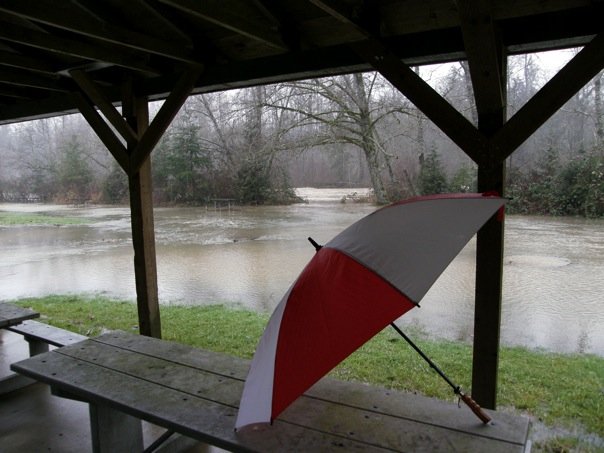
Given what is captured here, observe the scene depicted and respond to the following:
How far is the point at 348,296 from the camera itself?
1169 millimetres

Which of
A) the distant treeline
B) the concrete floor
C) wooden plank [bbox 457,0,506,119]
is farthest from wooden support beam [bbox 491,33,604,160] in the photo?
the distant treeline

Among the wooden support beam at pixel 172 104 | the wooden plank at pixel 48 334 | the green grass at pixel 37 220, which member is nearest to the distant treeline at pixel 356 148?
the green grass at pixel 37 220

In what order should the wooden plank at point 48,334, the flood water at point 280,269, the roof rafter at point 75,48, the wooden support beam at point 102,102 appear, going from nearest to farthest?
1. the roof rafter at point 75,48
2. the wooden plank at point 48,334
3. the wooden support beam at point 102,102
4. the flood water at point 280,269

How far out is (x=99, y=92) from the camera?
353cm

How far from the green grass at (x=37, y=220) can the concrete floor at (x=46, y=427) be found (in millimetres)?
16557

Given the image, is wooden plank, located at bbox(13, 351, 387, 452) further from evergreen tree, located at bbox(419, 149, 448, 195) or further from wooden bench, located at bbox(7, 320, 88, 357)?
evergreen tree, located at bbox(419, 149, 448, 195)

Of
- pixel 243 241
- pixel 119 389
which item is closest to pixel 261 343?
pixel 119 389

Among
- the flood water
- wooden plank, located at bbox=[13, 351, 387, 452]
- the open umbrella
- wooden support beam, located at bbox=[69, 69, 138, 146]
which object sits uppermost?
wooden support beam, located at bbox=[69, 69, 138, 146]

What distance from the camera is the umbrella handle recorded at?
1.45 m

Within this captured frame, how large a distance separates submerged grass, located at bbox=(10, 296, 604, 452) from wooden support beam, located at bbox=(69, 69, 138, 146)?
7.02ft

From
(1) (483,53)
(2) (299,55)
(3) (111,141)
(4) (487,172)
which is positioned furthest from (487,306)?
(3) (111,141)

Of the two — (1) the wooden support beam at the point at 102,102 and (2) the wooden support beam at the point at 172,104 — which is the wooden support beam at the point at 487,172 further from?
(1) the wooden support beam at the point at 102,102

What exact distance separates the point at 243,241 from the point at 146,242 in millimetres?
8841

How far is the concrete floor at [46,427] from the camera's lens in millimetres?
2557
